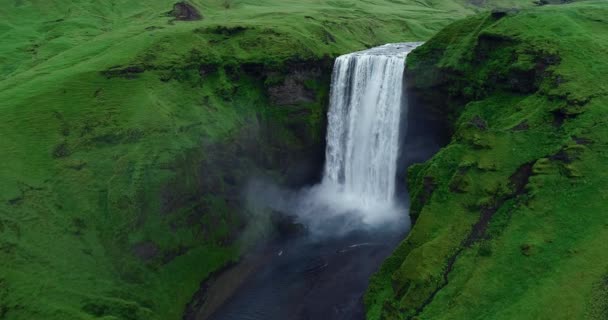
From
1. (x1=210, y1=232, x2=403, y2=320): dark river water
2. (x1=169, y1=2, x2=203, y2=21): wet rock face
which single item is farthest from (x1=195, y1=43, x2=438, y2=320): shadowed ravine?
(x1=169, y1=2, x2=203, y2=21): wet rock face

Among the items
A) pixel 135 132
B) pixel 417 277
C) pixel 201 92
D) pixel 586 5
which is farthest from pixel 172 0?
pixel 417 277

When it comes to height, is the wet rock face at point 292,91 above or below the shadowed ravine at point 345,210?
above

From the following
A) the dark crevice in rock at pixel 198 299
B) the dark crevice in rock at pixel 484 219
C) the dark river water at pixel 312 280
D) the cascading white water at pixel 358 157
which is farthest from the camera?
the cascading white water at pixel 358 157

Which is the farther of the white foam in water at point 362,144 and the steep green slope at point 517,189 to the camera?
the white foam in water at point 362,144

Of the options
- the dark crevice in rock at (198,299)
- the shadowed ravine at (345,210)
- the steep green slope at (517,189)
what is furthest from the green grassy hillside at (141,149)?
the steep green slope at (517,189)

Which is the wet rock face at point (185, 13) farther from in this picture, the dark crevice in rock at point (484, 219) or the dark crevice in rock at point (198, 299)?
→ the dark crevice in rock at point (484, 219)

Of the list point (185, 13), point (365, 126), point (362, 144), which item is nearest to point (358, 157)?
point (362, 144)
